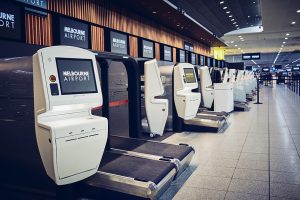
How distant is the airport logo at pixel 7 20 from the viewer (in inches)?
107

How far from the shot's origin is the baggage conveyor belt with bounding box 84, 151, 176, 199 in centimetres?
260

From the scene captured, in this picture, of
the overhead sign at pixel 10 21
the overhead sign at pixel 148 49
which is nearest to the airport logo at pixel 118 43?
the overhead sign at pixel 148 49

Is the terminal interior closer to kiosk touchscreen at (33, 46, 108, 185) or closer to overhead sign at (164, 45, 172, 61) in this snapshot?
kiosk touchscreen at (33, 46, 108, 185)

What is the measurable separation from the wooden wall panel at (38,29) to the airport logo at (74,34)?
2.73 meters

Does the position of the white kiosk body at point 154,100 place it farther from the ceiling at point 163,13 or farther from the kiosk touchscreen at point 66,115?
the ceiling at point 163,13

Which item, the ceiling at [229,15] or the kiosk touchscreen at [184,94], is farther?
the ceiling at [229,15]

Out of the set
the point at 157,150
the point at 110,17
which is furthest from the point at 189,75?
the point at 110,17

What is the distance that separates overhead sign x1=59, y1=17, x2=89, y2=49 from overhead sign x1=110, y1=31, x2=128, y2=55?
31.6 inches

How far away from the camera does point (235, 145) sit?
16.1 feet

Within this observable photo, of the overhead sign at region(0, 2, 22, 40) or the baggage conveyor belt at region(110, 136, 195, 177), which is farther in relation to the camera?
the baggage conveyor belt at region(110, 136, 195, 177)

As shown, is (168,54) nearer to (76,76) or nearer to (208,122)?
(208,122)

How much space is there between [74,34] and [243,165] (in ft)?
9.45

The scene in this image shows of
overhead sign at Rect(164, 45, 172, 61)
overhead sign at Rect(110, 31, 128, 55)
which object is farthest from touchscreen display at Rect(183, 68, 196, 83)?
overhead sign at Rect(110, 31, 128, 55)

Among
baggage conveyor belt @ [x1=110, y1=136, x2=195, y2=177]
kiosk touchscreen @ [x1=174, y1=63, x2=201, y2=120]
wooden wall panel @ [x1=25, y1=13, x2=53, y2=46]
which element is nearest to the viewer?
baggage conveyor belt @ [x1=110, y1=136, x2=195, y2=177]
